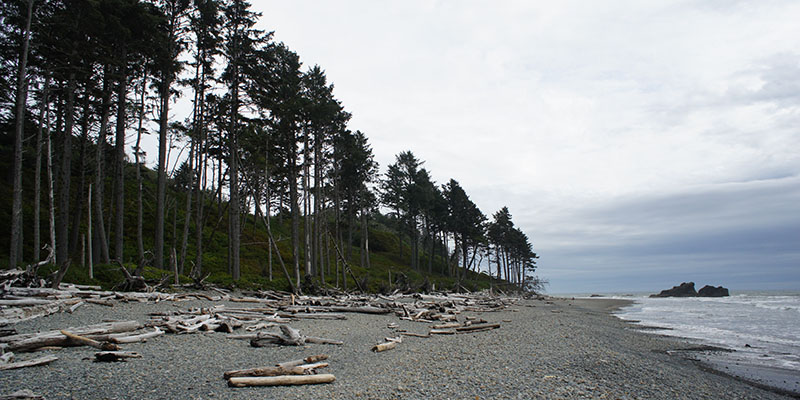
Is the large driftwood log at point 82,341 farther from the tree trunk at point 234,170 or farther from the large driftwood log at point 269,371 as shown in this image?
the tree trunk at point 234,170

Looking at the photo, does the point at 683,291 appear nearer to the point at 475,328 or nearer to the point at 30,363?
the point at 475,328

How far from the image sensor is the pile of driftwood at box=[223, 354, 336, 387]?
213 inches

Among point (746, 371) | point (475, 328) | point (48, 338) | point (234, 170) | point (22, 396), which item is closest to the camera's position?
point (22, 396)

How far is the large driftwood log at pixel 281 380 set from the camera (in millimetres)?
5367

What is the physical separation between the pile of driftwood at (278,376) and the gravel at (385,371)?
0.11 meters

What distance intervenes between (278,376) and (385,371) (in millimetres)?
1951

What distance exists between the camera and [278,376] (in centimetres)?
567

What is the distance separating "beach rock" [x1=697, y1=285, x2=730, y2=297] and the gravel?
87.0 meters

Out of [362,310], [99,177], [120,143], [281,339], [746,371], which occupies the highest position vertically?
[120,143]

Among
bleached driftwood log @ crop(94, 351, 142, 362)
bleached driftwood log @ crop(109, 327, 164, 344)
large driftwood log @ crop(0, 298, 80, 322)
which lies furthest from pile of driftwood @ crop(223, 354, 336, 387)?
large driftwood log @ crop(0, 298, 80, 322)

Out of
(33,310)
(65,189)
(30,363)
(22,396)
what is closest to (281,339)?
(30,363)

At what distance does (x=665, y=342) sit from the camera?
569 inches

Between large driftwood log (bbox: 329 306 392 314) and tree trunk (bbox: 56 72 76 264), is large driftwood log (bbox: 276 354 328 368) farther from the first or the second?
tree trunk (bbox: 56 72 76 264)

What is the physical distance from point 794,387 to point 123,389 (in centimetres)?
1247
